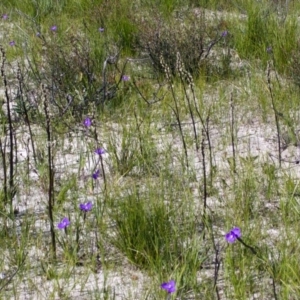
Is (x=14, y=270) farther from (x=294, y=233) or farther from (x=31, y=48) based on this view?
(x=31, y=48)

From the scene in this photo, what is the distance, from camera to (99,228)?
106 inches

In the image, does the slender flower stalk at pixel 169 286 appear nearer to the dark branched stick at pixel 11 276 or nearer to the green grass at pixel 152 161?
the green grass at pixel 152 161

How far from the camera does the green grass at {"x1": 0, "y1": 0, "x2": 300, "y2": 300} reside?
2.40 meters

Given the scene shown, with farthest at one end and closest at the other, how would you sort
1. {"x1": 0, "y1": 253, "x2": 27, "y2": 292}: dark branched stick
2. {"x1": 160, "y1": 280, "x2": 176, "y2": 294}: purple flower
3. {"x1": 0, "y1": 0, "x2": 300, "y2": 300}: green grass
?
{"x1": 0, "y1": 0, "x2": 300, "y2": 300}: green grass → {"x1": 0, "y1": 253, "x2": 27, "y2": 292}: dark branched stick → {"x1": 160, "y1": 280, "x2": 176, "y2": 294}: purple flower

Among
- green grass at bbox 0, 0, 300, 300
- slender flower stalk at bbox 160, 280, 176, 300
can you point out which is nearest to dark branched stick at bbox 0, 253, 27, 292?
green grass at bbox 0, 0, 300, 300

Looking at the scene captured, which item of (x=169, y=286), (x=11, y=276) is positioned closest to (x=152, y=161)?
(x=11, y=276)

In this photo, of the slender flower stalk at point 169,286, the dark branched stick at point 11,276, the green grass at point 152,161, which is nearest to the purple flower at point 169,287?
the slender flower stalk at point 169,286

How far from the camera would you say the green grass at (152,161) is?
2398 millimetres

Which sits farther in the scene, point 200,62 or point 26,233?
point 200,62

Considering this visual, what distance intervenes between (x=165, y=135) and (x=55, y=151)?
602 millimetres

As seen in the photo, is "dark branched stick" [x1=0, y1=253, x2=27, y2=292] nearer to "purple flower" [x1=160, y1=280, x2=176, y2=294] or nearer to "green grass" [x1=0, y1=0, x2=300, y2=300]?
"green grass" [x1=0, y1=0, x2=300, y2=300]

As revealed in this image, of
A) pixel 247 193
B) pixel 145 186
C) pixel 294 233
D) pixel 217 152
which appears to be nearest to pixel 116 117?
pixel 217 152

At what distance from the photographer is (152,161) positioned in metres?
3.35

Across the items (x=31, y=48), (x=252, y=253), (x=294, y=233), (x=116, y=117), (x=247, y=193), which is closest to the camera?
(x=252, y=253)
